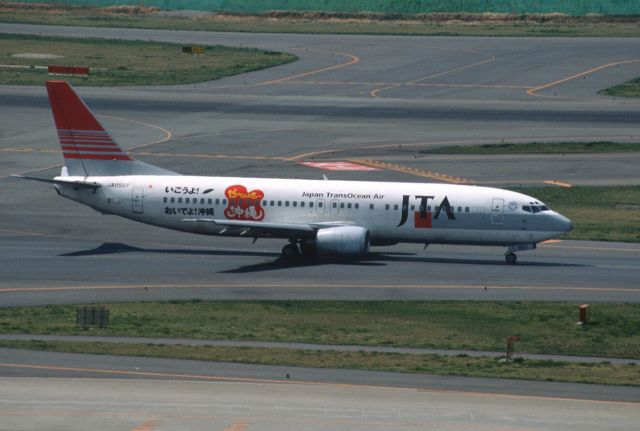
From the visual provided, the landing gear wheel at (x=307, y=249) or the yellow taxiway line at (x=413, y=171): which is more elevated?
the yellow taxiway line at (x=413, y=171)

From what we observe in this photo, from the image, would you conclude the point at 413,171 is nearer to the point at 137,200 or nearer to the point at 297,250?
the point at 297,250

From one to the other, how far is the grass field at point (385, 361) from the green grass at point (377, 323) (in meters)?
2.44

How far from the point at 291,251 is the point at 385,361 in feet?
77.6

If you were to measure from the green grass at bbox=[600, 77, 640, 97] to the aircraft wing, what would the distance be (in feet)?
244

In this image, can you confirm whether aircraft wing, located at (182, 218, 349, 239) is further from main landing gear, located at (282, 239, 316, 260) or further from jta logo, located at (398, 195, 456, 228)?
jta logo, located at (398, 195, 456, 228)

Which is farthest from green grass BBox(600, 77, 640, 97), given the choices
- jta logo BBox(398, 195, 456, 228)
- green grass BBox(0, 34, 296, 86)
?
jta logo BBox(398, 195, 456, 228)

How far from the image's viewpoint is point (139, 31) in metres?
196

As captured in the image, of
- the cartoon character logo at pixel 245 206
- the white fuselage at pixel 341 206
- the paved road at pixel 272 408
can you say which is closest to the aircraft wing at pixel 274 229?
the white fuselage at pixel 341 206

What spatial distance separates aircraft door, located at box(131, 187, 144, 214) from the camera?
7219cm

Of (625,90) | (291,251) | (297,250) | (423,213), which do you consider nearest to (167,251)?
(291,251)

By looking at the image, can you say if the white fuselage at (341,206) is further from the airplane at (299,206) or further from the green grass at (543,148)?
the green grass at (543,148)

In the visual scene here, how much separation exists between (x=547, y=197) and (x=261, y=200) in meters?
25.6

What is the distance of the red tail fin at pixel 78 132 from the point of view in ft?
240

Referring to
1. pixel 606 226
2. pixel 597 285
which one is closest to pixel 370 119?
pixel 606 226
